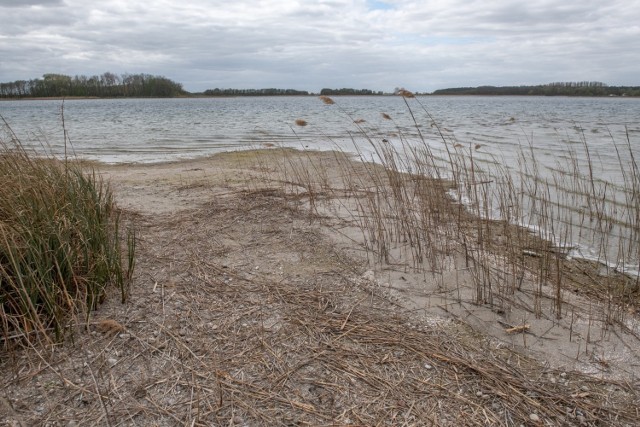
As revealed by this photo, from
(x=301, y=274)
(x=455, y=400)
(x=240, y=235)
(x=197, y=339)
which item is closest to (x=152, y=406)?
(x=197, y=339)

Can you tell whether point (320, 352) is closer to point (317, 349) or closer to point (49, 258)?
point (317, 349)

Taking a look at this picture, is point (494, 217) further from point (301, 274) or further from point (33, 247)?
point (33, 247)

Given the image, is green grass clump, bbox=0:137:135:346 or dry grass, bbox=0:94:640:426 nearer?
dry grass, bbox=0:94:640:426

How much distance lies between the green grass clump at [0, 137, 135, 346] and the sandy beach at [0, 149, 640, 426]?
0.17 metres

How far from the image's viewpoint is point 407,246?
4.85 metres

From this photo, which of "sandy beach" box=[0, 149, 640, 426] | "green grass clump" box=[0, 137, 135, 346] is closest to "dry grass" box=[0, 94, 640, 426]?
"sandy beach" box=[0, 149, 640, 426]

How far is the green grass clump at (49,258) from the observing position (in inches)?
111

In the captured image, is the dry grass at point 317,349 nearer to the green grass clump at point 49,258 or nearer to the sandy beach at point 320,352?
the sandy beach at point 320,352

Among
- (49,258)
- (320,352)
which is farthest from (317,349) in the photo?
(49,258)

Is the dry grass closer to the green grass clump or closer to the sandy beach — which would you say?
the sandy beach

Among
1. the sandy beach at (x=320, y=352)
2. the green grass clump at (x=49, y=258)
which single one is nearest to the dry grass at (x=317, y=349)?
the sandy beach at (x=320, y=352)

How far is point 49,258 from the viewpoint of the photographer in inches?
120

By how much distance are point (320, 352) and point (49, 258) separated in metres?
1.90

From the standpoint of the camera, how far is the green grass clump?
282 cm
